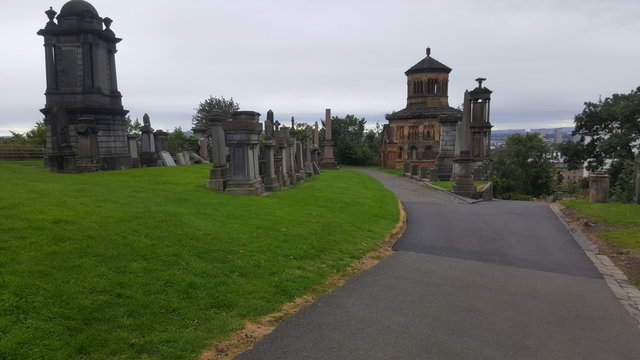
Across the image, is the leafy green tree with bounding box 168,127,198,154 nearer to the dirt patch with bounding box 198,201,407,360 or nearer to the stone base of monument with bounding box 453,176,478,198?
the stone base of monument with bounding box 453,176,478,198

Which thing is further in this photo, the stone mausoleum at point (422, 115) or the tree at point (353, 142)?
the tree at point (353, 142)

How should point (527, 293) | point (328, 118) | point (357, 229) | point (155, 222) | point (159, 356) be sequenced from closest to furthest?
point (159, 356) → point (527, 293) → point (155, 222) → point (357, 229) → point (328, 118)

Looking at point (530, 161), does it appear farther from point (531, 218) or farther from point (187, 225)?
point (187, 225)

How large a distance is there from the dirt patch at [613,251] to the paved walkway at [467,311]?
0.61 metres

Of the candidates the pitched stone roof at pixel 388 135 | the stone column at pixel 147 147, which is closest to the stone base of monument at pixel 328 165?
the pitched stone roof at pixel 388 135

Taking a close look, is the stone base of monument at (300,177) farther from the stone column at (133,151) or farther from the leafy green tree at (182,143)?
the leafy green tree at (182,143)

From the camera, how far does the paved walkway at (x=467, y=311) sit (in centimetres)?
498

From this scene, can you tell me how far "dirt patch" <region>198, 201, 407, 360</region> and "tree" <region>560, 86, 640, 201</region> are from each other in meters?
27.9

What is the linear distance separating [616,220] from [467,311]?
10.6 m

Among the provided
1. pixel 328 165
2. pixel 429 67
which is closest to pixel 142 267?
pixel 328 165

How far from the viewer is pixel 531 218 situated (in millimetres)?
14406

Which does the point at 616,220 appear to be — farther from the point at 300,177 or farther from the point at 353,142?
the point at 353,142

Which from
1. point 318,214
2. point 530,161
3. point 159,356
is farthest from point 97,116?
point 530,161

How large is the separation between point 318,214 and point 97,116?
64.8 ft
